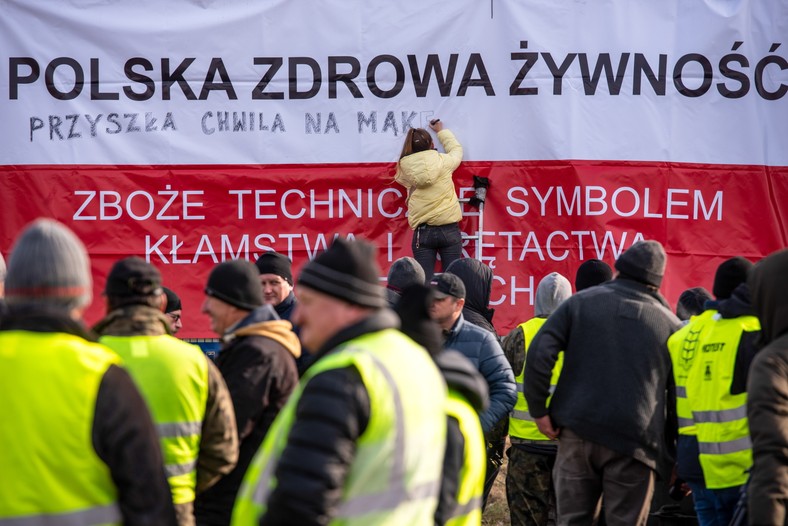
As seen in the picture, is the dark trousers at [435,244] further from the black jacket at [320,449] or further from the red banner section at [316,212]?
the black jacket at [320,449]

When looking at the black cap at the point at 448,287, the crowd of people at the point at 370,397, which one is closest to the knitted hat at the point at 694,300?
the crowd of people at the point at 370,397

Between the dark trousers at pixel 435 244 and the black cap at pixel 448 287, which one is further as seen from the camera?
the dark trousers at pixel 435 244

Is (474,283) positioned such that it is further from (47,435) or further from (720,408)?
(47,435)

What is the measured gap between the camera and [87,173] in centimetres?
945

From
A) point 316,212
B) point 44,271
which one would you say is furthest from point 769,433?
point 316,212

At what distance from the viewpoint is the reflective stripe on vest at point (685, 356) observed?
5738mm

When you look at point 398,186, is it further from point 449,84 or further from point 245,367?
point 245,367

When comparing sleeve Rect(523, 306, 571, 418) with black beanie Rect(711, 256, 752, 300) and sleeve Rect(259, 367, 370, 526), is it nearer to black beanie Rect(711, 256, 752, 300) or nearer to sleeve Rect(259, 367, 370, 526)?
black beanie Rect(711, 256, 752, 300)

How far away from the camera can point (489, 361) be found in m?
6.41

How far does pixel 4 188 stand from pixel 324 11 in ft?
9.91

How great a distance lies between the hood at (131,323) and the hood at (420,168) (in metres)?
4.86

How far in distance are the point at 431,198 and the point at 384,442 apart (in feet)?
21.1

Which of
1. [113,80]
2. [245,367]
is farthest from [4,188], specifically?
[245,367]

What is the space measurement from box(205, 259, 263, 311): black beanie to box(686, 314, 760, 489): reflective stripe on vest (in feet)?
7.55
